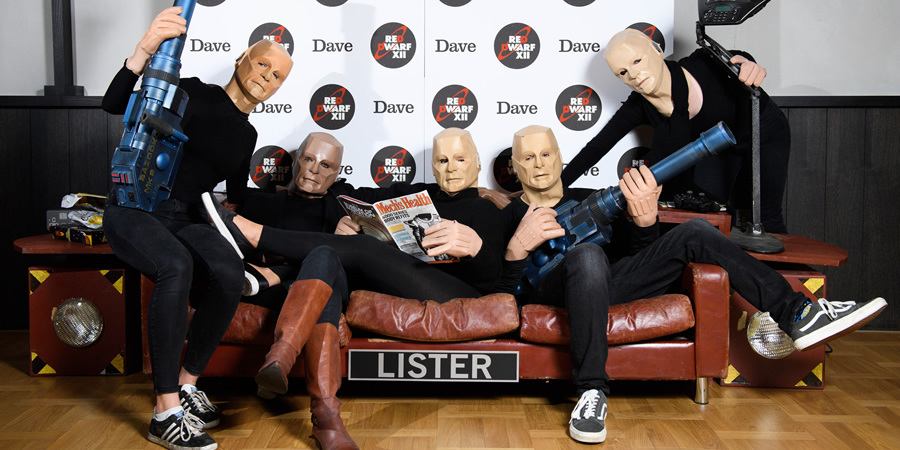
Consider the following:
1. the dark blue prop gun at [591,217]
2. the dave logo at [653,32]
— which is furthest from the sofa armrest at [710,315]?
the dave logo at [653,32]

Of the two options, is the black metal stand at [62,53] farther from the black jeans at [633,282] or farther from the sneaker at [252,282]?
the black jeans at [633,282]

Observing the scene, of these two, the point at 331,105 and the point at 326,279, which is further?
the point at 331,105

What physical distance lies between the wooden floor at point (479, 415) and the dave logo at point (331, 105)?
52.7 inches

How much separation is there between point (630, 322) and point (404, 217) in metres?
0.89

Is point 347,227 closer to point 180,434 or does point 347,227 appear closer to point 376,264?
point 376,264

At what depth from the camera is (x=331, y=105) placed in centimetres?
330

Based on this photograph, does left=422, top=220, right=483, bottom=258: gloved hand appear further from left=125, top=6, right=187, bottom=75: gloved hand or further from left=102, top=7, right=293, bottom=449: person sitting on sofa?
left=125, top=6, right=187, bottom=75: gloved hand

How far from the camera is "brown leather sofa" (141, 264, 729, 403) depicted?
230cm

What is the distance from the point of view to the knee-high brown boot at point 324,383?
199 centimetres

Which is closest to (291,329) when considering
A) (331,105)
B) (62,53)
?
(331,105)

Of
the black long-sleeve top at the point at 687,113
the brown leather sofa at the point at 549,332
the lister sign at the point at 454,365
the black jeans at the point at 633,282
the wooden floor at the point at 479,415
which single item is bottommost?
the wooden floor at the point at 479,415

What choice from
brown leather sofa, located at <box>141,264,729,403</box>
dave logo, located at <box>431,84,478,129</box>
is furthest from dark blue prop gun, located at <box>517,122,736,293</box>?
dave logo, located at <box>431,84,478,129</box>

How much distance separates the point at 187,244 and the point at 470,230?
3.17 ft

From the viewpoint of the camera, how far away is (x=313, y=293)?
2053 mm
